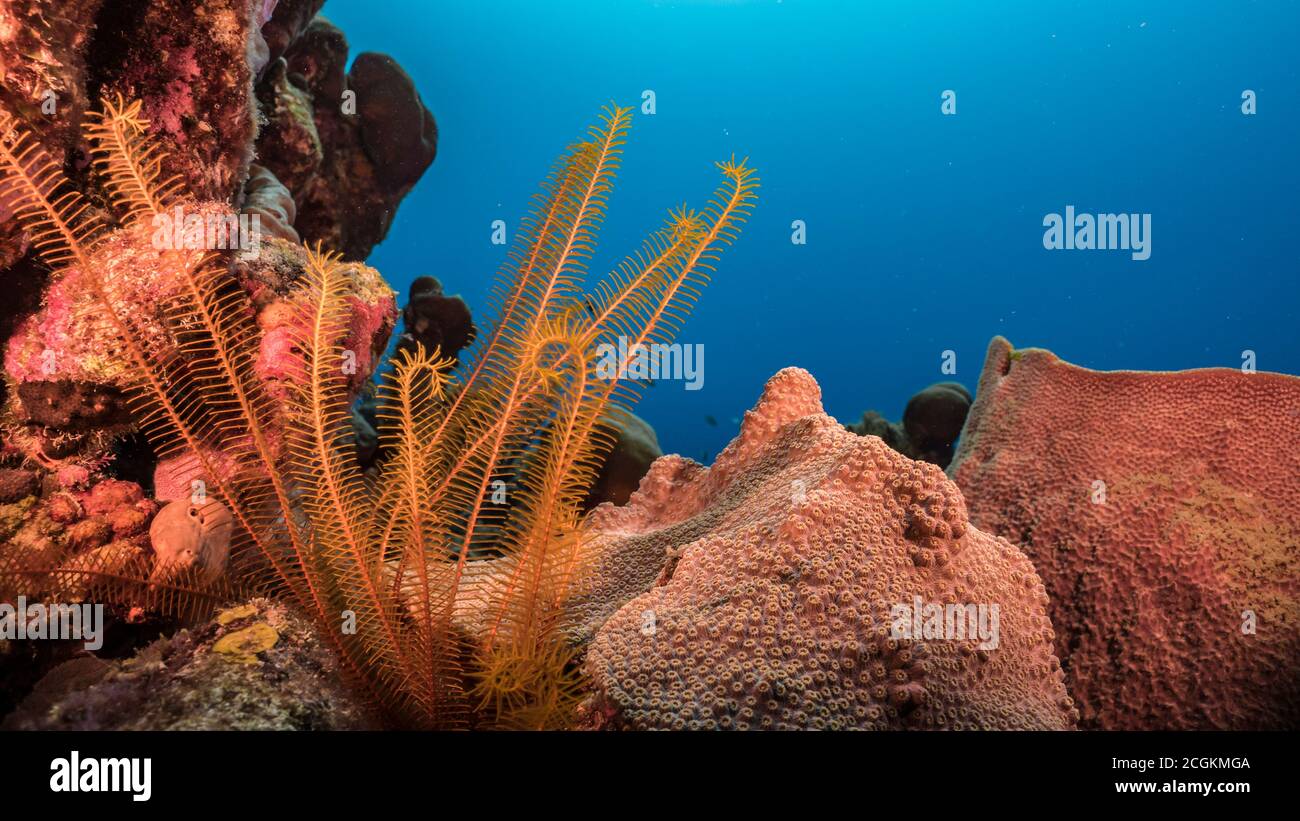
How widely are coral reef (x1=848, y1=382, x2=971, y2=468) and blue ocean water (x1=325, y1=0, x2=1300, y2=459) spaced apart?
44.7m

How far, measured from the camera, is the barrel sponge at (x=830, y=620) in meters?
2.04

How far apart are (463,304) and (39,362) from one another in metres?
4.58

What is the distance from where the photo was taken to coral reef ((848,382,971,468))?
9.48 metres

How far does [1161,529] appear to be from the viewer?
153 inches

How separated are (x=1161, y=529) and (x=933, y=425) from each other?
5.82m

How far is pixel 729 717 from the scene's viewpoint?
76.8 inches

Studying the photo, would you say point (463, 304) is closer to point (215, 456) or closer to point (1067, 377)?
point (215, 456)

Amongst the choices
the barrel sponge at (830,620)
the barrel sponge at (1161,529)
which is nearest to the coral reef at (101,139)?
the barrel sponge at (830,620)

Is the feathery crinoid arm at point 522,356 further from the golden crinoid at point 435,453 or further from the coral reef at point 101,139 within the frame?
the coral reef at point 101,139

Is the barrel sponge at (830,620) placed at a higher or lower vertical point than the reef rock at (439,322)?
lower

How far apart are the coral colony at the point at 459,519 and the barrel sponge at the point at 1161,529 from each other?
23 mm

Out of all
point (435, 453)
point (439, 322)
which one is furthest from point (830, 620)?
point (439, 322)

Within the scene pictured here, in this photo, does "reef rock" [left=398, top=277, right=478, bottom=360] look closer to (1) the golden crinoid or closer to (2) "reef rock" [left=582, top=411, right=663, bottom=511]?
(2) "reef rock" [left=582, top=411, right=663, bottom=511]

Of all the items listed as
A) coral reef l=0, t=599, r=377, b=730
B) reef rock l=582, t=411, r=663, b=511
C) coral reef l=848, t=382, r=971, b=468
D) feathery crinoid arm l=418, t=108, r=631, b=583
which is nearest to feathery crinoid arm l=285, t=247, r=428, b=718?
coral reef l=0, t=599, r=377, b=730
